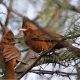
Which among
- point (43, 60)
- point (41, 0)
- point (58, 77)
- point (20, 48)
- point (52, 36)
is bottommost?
point (58, 77)

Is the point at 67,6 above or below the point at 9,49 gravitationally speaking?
above

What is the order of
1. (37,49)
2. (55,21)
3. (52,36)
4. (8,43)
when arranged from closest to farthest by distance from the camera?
(52,36) → (55,21) → (8,43) → (37,49)

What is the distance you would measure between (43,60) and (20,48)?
1.38ft

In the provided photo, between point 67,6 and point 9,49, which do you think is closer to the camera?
point 67,6

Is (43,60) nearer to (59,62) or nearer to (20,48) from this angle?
(59,62)

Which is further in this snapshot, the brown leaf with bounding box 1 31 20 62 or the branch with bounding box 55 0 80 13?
the brown leaf with bounding box 1 31 20 62

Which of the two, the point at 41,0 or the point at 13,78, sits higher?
the point at 41,0

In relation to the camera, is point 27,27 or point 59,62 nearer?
point 59,62

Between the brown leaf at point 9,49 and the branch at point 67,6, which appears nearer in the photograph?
the branch at point 67,6

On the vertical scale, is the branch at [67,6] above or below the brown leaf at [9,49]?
above

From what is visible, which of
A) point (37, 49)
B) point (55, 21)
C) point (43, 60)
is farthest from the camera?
point (37, 49)

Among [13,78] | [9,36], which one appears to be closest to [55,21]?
[9,36]

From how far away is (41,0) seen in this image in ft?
4.60

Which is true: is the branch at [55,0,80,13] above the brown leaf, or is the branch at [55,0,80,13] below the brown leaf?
above
